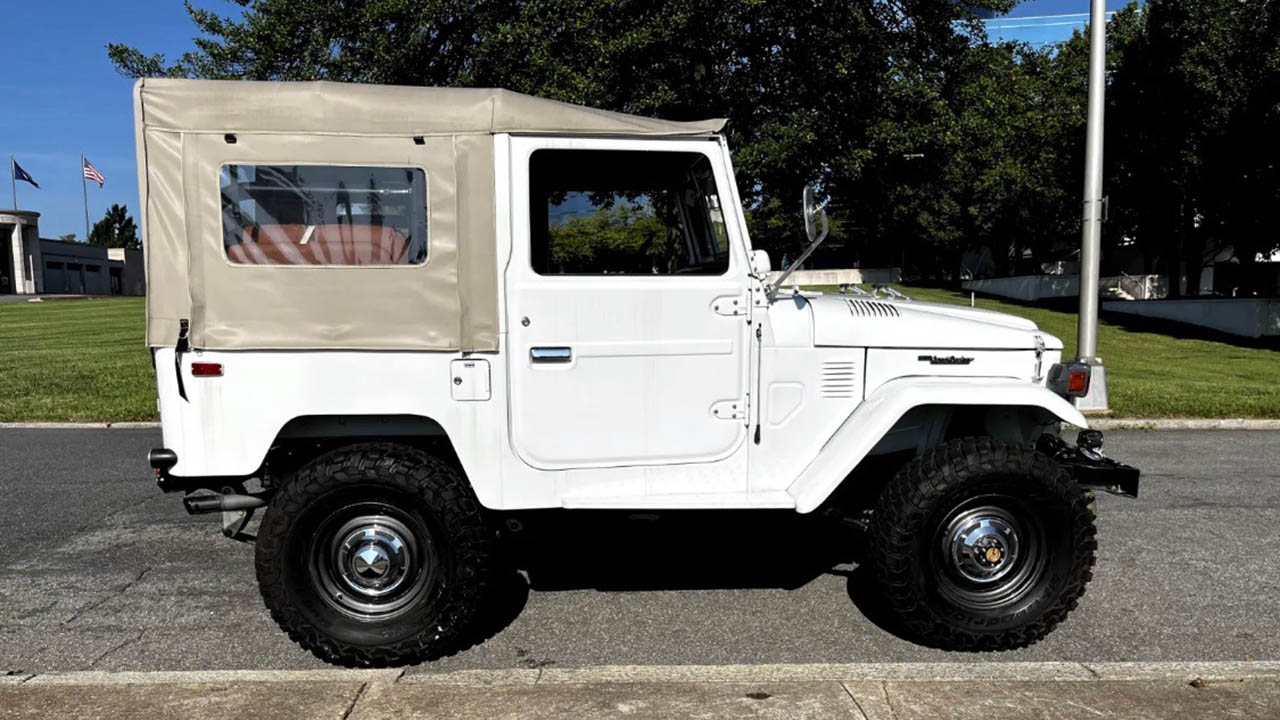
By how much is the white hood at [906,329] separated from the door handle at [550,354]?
109cm

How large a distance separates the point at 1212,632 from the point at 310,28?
10.8m

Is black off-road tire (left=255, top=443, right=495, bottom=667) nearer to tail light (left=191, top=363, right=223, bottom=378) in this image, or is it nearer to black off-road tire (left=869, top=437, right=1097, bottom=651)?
tail light (left=191, top=363, right=223, bottom=378)

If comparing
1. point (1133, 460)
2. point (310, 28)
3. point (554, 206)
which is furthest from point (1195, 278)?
point (554, 206)

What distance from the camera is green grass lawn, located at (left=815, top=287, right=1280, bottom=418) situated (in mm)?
10281

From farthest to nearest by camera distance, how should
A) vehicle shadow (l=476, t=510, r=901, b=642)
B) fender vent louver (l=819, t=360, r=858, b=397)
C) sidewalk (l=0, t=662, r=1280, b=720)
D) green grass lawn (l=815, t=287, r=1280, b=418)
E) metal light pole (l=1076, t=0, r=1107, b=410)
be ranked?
green grass lawn (l=815, t=287, r=1280, b=418), metal light pole (l=1076, t=0, r=1107, b=410), vehicle shadow (l=476, t=510, r=901, b=642), fender vent louver (l=819, t=360, r=858, b=397), sidewalk (l=0, t=662, r=1280, b=720)

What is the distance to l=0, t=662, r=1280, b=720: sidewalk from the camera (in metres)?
3.06

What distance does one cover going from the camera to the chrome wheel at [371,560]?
364 centimetres

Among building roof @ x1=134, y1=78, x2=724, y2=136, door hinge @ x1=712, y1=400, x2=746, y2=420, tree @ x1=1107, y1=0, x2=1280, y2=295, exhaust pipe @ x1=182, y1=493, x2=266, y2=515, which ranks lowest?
exhaust pipe @ x1=182, y1=493, x2=266, y2=515

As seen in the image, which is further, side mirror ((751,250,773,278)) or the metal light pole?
the metal light pole

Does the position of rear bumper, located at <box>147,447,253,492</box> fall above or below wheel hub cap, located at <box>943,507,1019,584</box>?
above

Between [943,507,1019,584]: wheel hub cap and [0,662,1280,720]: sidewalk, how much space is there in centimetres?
43

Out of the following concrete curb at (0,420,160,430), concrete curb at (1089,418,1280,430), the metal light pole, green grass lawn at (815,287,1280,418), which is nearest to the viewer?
concrete curb at (1089,418,1280,430)

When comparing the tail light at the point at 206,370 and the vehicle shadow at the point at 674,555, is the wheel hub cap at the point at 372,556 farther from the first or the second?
the tail light at the point at 206,370

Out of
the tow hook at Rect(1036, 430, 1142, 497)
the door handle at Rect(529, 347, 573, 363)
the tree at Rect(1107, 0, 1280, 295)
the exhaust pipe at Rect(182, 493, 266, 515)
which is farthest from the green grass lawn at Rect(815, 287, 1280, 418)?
the exhaust pipe at Rect(182, 493, 266, 515)
